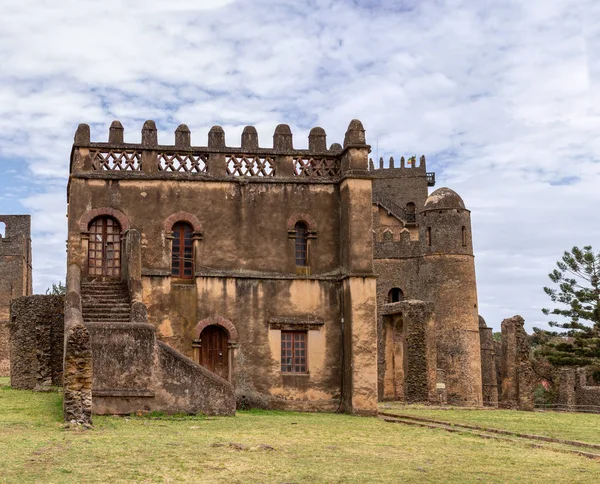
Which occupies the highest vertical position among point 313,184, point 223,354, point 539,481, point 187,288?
point 313,184

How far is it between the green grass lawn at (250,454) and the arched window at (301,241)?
292 inches

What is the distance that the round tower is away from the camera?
43594mm

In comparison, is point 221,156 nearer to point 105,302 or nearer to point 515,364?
point 105,302

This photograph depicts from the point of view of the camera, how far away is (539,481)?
12016 millimetres

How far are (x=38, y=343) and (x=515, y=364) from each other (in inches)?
707

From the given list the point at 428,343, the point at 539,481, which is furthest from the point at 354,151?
the point at 539,481

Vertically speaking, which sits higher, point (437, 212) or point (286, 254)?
point (437, 212)

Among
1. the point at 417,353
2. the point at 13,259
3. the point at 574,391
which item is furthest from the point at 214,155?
the point at 13,259

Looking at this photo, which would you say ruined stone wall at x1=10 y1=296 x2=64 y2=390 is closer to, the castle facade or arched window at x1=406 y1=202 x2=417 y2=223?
the castle facade

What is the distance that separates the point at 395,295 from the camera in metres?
49.5

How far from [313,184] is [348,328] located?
4.43m

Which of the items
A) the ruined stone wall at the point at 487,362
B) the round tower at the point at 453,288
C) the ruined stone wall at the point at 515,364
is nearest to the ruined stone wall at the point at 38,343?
the ruined stone wall at the point at 515,364

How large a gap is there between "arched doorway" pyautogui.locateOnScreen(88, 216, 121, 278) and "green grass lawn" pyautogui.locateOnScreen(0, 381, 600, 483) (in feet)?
19.8

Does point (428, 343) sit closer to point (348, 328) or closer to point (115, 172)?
point (348, 328)
